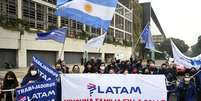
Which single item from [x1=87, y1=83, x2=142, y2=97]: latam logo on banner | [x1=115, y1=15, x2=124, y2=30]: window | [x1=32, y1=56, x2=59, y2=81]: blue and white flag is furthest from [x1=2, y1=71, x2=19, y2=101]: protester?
[x1=115, y1=15, x2=124, y2=30]: window

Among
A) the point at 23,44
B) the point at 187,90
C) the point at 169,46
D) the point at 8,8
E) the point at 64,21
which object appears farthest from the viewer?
the point at 169,46

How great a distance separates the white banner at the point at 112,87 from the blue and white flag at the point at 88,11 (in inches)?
125

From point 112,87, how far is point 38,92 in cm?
171

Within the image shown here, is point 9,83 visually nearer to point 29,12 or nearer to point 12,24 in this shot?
point 12,24

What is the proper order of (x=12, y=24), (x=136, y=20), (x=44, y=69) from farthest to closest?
(x=136, y=20) < (x=12, y=24) < (x=44, y=69)

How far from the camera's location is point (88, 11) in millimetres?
12641

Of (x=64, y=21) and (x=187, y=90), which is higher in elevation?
(x=64, y=21)

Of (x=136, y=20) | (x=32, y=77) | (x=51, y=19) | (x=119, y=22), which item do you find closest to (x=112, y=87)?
(x=32, y=77)

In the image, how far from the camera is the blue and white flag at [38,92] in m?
9.20

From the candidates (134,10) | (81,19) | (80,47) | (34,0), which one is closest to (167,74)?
(81,19)

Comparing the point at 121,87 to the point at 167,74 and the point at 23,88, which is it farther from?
the point at 167,74

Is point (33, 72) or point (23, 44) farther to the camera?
point (23, 44)

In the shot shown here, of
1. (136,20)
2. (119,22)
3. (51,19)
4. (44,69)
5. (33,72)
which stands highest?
(136,20)

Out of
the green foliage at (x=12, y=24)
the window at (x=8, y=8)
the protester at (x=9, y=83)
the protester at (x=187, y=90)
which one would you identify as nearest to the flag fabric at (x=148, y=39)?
the protester at (x=187, y=90)
